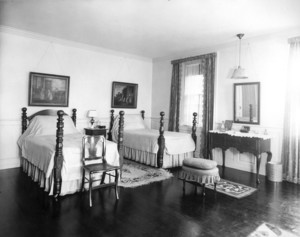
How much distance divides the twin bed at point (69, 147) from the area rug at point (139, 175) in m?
0.25

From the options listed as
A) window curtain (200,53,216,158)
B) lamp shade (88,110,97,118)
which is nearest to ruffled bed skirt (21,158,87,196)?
lamp shade (88,110,97,118)

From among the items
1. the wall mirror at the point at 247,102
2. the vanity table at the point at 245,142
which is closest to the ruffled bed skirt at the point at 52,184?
the vanity table at the point at 245,142

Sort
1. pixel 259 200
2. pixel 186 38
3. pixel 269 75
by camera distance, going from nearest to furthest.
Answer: pixel 259 200, pixel 269 75, pixel 186 38

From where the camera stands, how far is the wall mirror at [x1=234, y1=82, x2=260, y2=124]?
5262 mm

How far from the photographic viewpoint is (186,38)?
5.51 meters

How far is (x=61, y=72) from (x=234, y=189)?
15.3ft

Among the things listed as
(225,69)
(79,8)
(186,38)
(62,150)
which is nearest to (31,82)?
(79,8)

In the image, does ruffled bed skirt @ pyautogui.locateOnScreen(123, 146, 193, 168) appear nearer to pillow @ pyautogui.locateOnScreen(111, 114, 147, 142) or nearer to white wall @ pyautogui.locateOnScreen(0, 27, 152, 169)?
pillow @ pyautogui.locateOnScreen(111, 114, 147, 142)

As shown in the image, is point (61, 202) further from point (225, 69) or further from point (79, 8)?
point (225, 69)

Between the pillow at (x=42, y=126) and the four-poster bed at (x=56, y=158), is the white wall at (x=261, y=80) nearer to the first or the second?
the four-poster bed at (x=56, y=158)

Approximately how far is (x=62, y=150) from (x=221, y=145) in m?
3.40

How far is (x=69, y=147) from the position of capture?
368 cm

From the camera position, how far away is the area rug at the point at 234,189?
3.84m

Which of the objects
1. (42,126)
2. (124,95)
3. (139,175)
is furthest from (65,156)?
(124,95)
